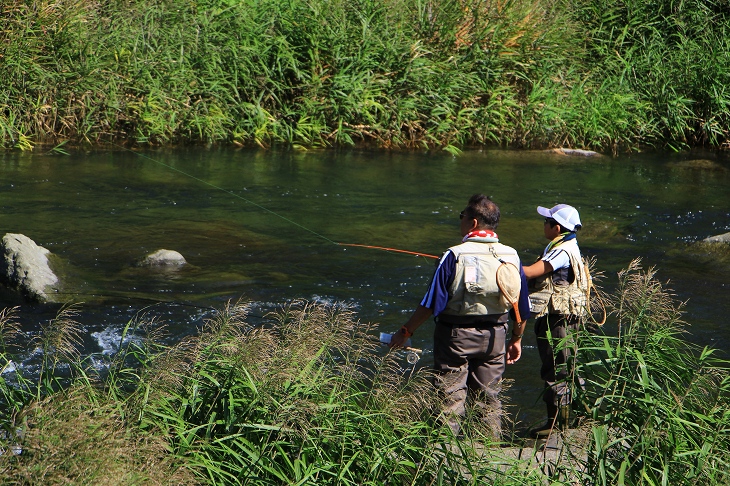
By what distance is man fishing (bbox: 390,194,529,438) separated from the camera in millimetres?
4211

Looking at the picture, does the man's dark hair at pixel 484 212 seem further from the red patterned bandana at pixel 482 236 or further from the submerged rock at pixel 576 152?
the submerged rock at pixel 576 152

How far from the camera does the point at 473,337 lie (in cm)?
430

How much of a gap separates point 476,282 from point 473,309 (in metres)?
0.14

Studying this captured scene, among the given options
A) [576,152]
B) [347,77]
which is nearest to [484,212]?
[347,77]

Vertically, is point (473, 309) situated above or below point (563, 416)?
above

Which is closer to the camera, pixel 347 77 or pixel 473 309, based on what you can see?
pixel 473 309

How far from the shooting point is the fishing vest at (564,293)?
4.70 meters

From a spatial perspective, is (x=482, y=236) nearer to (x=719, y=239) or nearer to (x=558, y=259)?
(x=558, y=259)

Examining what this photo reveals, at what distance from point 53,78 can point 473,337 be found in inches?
384

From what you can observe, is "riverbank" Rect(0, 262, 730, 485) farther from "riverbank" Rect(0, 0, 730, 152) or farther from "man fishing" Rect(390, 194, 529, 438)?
"riverbank" Rect(0, 0, 730, 152)

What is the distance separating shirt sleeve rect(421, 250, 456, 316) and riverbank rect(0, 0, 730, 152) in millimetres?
9126

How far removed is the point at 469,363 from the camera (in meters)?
4.43

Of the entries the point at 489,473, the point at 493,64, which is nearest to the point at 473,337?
the point at 489,473

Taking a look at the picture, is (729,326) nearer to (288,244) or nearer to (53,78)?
(288,244)
